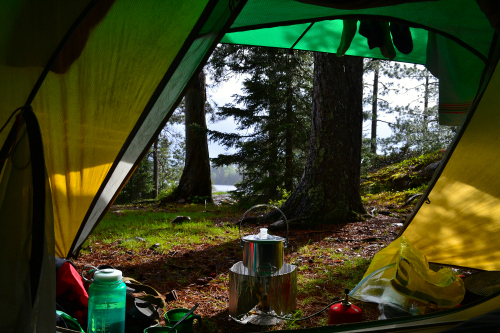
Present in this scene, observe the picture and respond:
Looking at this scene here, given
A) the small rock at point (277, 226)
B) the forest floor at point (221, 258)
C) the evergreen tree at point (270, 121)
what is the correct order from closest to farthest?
the forest floor at point (221, 258) < the small rock at point (277, 226) < the evergreen tree at point (270, 121)

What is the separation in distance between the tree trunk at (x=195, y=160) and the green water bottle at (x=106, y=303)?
26.7 feet

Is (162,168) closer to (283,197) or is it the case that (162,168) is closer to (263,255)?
(283,197)

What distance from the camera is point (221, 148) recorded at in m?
9.74

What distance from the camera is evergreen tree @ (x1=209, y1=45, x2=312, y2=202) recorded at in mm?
8711

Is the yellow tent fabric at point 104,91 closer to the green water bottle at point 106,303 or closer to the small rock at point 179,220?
the green water bottle at point 106,303

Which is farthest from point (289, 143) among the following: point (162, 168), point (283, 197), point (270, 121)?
point (162, 168)

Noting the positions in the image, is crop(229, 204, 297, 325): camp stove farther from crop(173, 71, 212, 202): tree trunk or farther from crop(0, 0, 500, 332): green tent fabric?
crop(173, 71, 212, 202): tree trunk

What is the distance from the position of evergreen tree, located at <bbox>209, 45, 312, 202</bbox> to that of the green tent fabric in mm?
5002

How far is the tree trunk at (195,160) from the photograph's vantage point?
1023 cm

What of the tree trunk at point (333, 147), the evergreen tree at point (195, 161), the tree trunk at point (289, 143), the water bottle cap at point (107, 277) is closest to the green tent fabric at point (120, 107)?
the water bottle cap at point (107, 277)

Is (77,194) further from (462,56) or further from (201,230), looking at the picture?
(462,56)

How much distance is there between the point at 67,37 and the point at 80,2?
7.6 inches

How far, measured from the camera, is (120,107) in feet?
8.35

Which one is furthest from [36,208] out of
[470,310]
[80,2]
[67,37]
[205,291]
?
[470,310]
